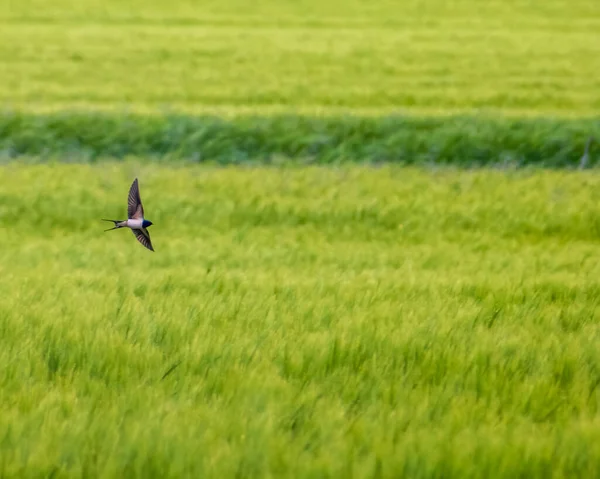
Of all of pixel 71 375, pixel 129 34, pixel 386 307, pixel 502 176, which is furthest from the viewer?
pixel 129 34

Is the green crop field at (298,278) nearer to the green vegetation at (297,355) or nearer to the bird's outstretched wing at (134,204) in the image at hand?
the green vegetation at (297,355)

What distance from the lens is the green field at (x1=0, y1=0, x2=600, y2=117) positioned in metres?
14.5

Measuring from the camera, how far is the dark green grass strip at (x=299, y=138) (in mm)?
12000

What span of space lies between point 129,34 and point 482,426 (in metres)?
18.6

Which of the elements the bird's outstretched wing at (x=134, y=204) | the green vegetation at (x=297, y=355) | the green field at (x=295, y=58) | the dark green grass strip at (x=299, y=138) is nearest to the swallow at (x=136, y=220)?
the bird's outstretched wing at (x=134, y=204)

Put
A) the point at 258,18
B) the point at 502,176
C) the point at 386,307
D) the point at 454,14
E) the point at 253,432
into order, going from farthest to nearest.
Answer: the point at 454,14, the point at 258,18, the point at 502,176, the point at 386,307, the point at 253,432

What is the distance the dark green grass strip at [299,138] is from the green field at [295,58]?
52cm

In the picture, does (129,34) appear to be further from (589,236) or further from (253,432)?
(253,432)

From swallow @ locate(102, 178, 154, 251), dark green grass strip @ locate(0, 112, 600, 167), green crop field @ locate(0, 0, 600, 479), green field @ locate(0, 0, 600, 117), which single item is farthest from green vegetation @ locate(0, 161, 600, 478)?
green field @ locate(0, 0, 600, 117)

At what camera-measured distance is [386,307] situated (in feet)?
13.8

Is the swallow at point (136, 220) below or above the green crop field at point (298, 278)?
above

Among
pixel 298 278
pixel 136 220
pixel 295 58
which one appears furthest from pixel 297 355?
pixel 295 58

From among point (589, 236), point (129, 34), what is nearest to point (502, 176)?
point (589, 236)

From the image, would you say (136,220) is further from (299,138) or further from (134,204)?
(299,138)
